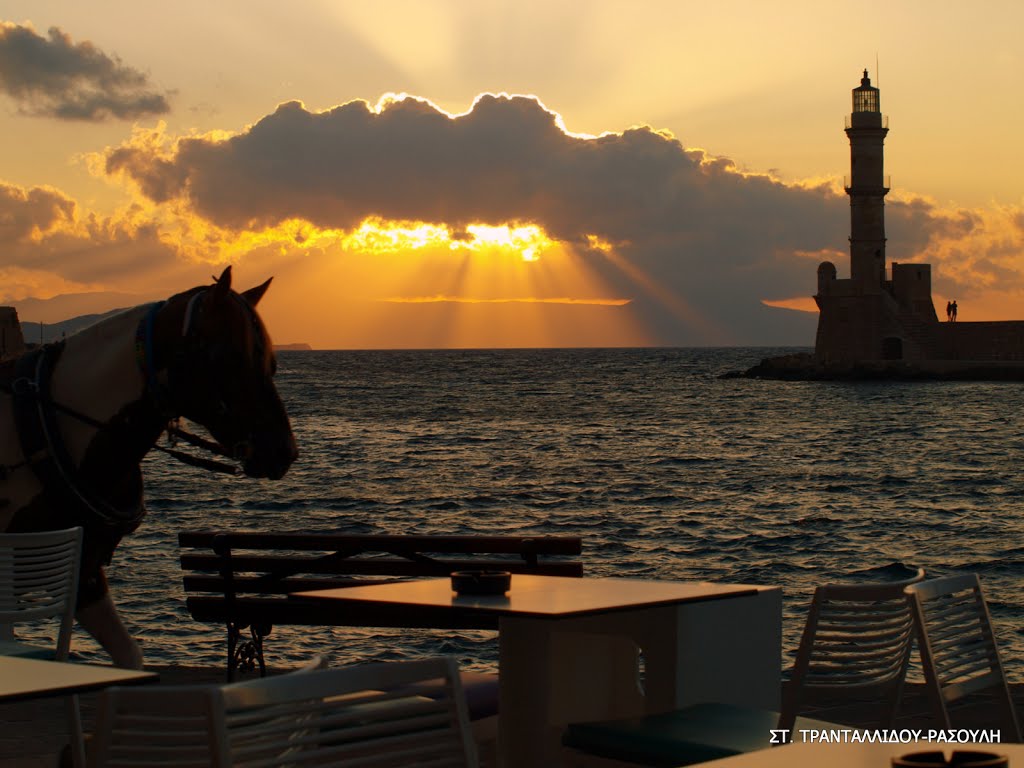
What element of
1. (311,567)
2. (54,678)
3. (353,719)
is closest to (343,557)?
(311,567)

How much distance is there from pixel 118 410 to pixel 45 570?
595 mm

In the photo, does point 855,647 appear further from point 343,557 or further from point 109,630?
point 343,557

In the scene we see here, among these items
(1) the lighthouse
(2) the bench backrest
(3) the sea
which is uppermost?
(1) the lighthouse

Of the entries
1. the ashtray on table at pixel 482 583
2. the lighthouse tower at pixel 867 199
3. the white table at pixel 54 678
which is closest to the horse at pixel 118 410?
the ashtray on table at pixel 482 583

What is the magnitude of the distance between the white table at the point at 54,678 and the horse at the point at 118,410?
1.60m

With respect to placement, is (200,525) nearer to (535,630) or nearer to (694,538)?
(694,538)

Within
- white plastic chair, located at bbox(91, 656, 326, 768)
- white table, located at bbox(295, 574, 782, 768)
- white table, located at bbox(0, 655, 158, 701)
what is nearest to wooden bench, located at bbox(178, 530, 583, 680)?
white table, located at bbox(295, 574, 782, 768)

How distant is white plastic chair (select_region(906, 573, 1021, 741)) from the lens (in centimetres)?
436

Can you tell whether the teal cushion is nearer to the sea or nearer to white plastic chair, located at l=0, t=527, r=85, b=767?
white plastic chair, located at l=0, t=527, r=85, b=767

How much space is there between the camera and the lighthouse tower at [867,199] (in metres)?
78.8

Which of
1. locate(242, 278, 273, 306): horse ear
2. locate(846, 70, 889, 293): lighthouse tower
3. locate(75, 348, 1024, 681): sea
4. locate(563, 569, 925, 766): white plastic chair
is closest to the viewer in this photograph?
locate(563, 569, 925, 766): white plastic chair

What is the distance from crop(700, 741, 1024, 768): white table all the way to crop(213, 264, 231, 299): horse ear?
2769 mm

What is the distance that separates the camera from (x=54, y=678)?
10.7ft

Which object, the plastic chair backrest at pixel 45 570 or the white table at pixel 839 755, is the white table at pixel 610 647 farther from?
the white table at pixel 839 755
